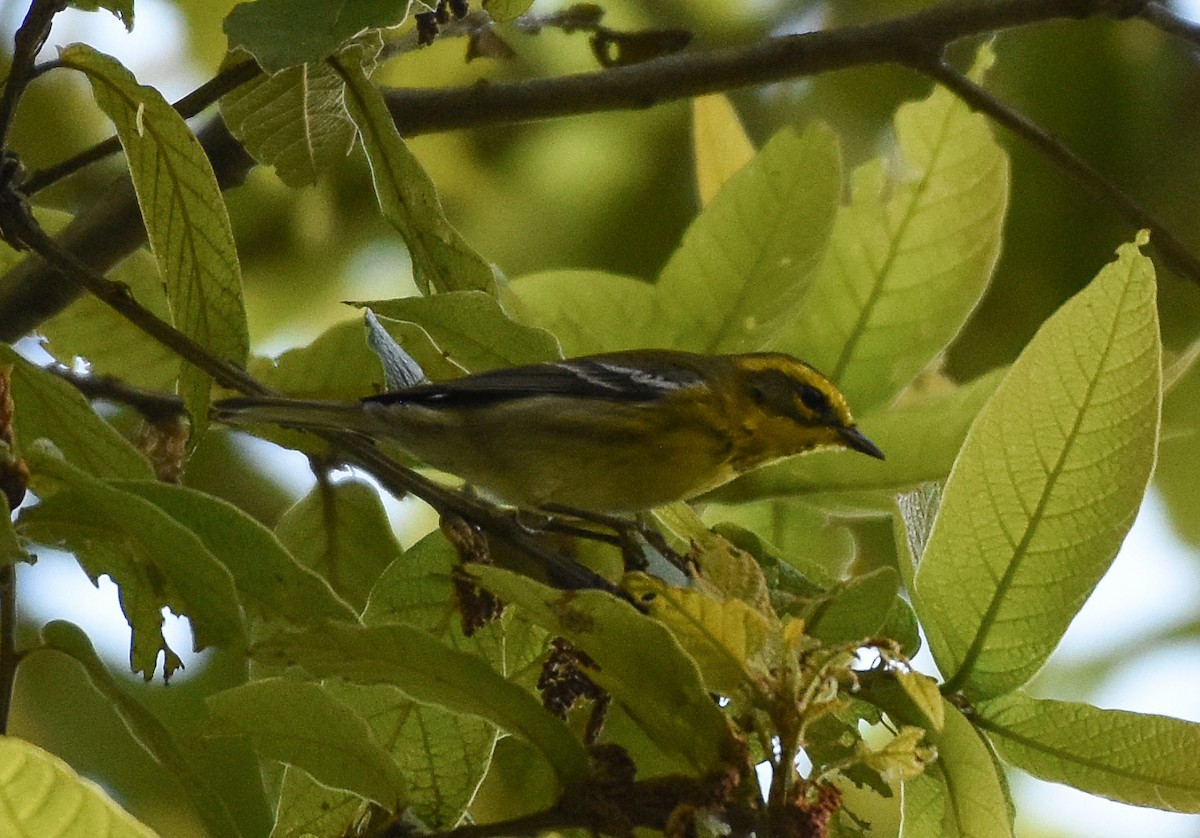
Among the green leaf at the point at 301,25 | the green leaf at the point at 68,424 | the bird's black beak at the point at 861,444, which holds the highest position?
the bird's black beak at the point at 861,444

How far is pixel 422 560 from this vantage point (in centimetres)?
267

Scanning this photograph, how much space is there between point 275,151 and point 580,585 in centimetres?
103

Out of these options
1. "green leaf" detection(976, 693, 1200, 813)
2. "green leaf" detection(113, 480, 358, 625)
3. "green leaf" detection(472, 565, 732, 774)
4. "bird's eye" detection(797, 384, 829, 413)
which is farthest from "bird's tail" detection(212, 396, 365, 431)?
"bird's eye" detection(797, 384, 829, 413)

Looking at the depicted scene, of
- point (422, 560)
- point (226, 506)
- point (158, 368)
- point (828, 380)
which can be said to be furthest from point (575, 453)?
point (226, 506)

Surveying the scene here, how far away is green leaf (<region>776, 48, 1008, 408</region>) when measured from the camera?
3344mm

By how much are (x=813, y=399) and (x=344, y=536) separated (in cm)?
128

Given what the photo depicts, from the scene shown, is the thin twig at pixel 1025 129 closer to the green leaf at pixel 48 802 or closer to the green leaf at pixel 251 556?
the green leaf at pixel 251 556

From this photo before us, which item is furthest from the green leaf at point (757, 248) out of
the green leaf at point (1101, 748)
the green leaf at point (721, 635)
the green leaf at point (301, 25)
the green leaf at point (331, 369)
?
the green leaf at point (721, 635)

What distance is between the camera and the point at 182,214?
8.45ft

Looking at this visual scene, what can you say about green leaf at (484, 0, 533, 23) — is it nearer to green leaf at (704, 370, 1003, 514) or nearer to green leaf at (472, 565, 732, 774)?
green leaf at (472, 565, 732, 774)

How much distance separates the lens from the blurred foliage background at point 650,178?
17.0ft

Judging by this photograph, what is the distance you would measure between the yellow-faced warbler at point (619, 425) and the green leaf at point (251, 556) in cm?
104

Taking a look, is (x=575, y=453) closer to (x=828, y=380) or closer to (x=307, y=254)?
(x=828, y=380)

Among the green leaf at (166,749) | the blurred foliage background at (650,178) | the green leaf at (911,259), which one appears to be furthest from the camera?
the blurred foliage background at (650,178)
